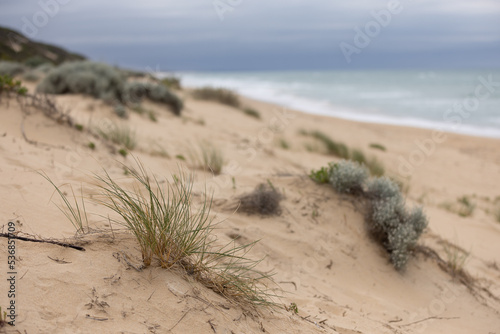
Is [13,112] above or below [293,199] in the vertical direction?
above

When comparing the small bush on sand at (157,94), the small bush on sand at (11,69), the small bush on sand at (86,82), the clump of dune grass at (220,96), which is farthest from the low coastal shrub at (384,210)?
the clump of dune grass at (220,96)

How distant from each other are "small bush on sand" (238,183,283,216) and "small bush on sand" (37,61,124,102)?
6.20 metres

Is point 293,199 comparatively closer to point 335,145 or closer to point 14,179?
point 14,179

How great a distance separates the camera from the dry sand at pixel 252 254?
218cm

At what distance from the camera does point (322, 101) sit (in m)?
24.8

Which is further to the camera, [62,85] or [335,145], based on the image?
[62,85]

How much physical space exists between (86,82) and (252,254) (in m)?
8.18

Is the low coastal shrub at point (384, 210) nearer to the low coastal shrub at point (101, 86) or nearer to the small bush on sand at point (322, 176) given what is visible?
the small bush on sand at point (322, 176)

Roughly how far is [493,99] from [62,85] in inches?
853

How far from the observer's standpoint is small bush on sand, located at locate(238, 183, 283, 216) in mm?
4250

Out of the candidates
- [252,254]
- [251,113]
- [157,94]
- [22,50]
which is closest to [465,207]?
[252,254]

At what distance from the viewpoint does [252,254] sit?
3.60m

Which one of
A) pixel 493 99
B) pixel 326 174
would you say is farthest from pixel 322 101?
pixel 326 174

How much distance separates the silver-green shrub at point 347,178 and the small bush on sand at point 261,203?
2.66 feet
